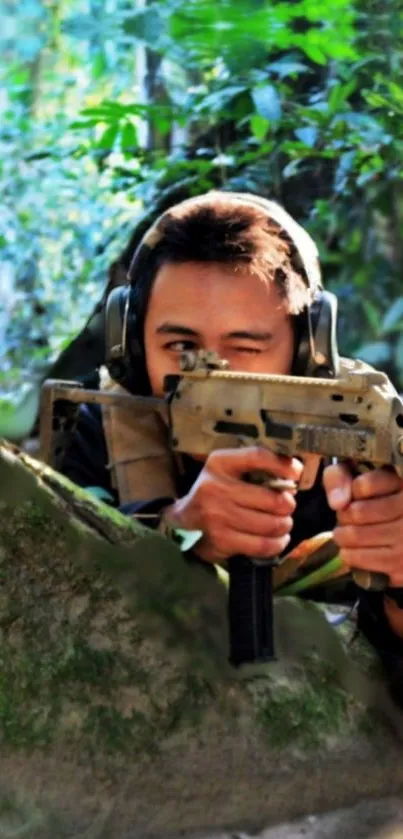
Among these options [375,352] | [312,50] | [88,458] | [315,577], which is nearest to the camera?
[315,577]

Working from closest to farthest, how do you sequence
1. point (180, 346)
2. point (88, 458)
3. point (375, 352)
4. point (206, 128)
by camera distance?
1. point (180, 346)
2. point (88, 458)
3. point (375, 352)
4. point (206, 128)

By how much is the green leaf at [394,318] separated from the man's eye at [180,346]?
0.76 m

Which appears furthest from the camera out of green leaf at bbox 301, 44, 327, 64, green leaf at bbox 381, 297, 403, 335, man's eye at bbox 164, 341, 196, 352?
green leaf at bbox 381, 297, 403, 335

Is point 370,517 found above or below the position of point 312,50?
below

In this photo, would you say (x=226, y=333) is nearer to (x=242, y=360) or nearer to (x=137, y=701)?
(x=242, y=360)

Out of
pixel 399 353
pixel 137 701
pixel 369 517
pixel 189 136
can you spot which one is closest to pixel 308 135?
pixel 399 353

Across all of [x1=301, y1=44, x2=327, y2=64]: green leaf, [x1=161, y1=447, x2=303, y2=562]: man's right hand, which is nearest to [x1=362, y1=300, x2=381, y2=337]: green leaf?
[x1=301, y1=44, x2=327, y2=64]: green leaf

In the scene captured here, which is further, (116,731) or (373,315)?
(373,315)

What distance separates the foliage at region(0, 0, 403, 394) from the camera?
125 cm

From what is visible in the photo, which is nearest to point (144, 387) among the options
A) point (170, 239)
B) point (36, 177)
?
point (170, 239)

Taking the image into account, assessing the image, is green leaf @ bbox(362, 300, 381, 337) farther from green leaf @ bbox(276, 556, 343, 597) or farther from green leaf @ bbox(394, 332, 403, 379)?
green leaf @ bbox(276, 556, 343, 597)

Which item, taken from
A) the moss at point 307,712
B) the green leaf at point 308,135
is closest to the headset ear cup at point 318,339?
the moss at point 307,712

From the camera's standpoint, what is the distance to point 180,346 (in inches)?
43.8

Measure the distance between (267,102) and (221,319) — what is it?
960mm
